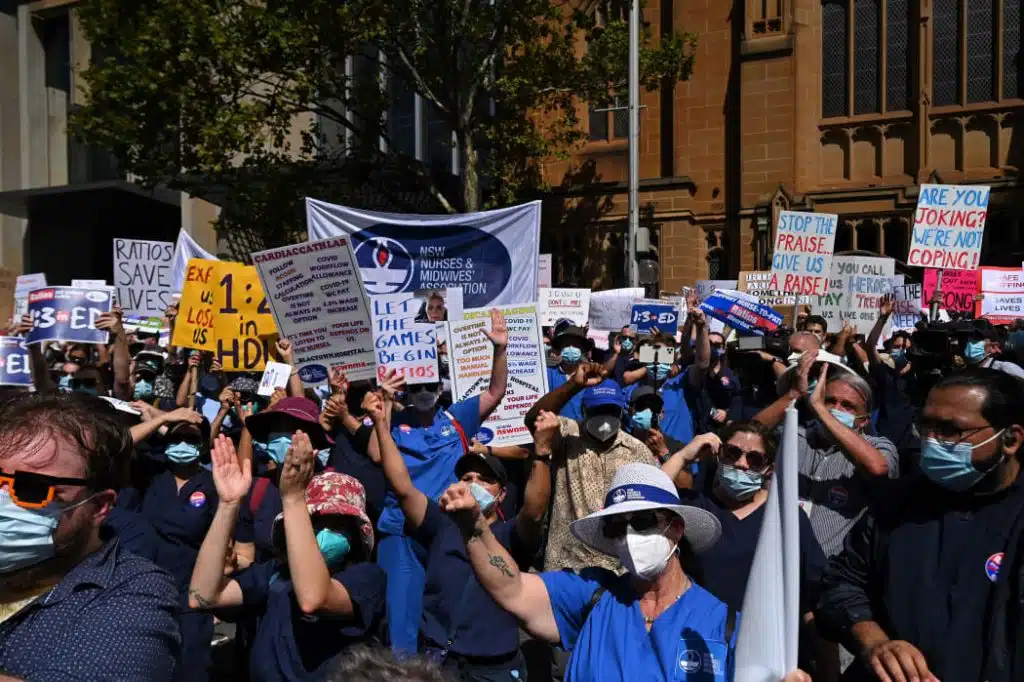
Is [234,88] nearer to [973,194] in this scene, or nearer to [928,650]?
[973,194]

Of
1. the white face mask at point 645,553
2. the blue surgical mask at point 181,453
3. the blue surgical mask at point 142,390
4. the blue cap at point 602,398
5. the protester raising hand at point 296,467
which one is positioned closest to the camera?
the white face mask at point 645,553

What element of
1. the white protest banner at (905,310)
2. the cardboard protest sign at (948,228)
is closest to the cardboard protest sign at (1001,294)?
the cardboard protest sign at (948,228)

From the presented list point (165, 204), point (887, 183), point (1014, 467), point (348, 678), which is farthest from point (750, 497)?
point (165, 204)

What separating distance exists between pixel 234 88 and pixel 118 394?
11.1 metres

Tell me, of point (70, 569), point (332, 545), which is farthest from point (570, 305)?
point (70, 569)

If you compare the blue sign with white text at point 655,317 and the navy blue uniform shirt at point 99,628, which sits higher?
the blue sign with white text at point 655,317

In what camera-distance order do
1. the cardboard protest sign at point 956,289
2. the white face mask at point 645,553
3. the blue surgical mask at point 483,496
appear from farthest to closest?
the cardboard protest sign at point 956,289, the blue surgical mask at point 483,496, the white face mask at point 645,553

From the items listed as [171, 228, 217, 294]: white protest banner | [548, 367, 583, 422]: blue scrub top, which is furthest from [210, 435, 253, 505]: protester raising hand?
[171, 228, 217, 294]: white protest banner

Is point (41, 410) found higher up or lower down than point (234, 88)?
lower down

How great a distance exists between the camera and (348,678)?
1889 mm

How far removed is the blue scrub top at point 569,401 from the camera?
701cm

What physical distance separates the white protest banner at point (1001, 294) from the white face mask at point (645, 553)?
951cm

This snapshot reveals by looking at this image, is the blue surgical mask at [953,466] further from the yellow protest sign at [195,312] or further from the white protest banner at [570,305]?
the white protest banner at [570,305]

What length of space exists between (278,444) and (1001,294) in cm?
899
